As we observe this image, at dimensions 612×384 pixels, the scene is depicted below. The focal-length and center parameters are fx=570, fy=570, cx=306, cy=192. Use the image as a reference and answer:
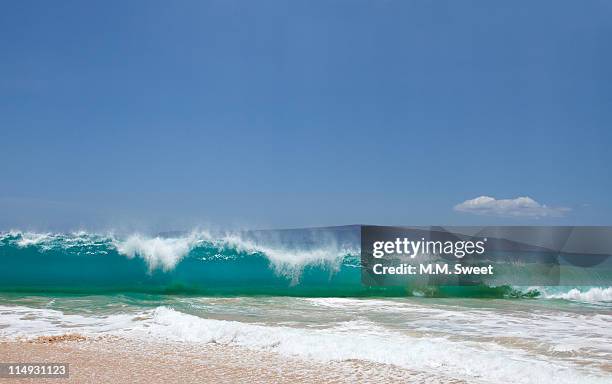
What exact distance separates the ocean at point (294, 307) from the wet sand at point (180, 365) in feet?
0.93

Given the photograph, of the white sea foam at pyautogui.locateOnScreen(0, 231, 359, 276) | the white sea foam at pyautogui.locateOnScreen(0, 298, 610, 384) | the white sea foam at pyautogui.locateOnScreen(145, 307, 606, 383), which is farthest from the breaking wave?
the white sea foam at pyautogui.locateOnScreen(145, 307, 606, 383)

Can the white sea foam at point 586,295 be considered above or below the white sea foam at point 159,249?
below

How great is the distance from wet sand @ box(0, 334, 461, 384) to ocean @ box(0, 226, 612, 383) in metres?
0.28

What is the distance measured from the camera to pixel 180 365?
6.13 m

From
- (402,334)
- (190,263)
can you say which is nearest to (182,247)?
(190,263)

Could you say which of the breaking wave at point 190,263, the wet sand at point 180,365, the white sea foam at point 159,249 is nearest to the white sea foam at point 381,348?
the wet sand at point 180,365

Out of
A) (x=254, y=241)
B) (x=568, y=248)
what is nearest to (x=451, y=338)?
(x=568, y=248)

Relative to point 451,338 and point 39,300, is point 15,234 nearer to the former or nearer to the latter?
point 39,300

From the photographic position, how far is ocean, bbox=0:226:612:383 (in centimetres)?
679

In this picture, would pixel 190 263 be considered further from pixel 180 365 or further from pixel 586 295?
pixel 180 365

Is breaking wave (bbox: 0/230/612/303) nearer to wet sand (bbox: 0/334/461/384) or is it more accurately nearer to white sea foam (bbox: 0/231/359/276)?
white sea foam (bbox: 0/231/359/276)

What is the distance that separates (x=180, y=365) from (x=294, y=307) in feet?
18.3

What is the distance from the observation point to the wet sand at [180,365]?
556 centimetres

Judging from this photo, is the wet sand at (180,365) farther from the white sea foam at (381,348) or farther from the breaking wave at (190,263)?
the breaking wave at (190,263)
